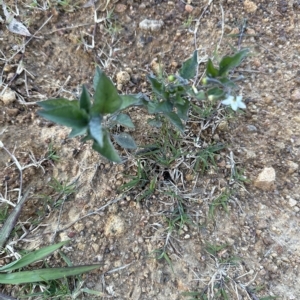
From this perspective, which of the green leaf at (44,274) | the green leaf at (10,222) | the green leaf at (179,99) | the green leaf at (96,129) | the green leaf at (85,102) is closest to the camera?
the green leaf at (96,129)

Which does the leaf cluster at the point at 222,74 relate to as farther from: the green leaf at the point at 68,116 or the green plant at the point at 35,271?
the green plant at the point at 35,271

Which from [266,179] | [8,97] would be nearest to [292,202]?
[266,179]

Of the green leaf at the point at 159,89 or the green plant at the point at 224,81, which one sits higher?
the green plant at the point at 224,81

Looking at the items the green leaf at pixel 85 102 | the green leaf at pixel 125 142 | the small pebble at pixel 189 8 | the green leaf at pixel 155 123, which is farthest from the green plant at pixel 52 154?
the small pebble at pixel 189 8

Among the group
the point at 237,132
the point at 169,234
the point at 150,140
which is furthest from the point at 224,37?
the point at 169,234

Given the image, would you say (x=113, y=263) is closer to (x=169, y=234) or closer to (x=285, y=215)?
(x=169, y=234)

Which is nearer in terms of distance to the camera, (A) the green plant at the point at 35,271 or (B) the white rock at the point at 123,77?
(A) the green plant at the point at 35,271
